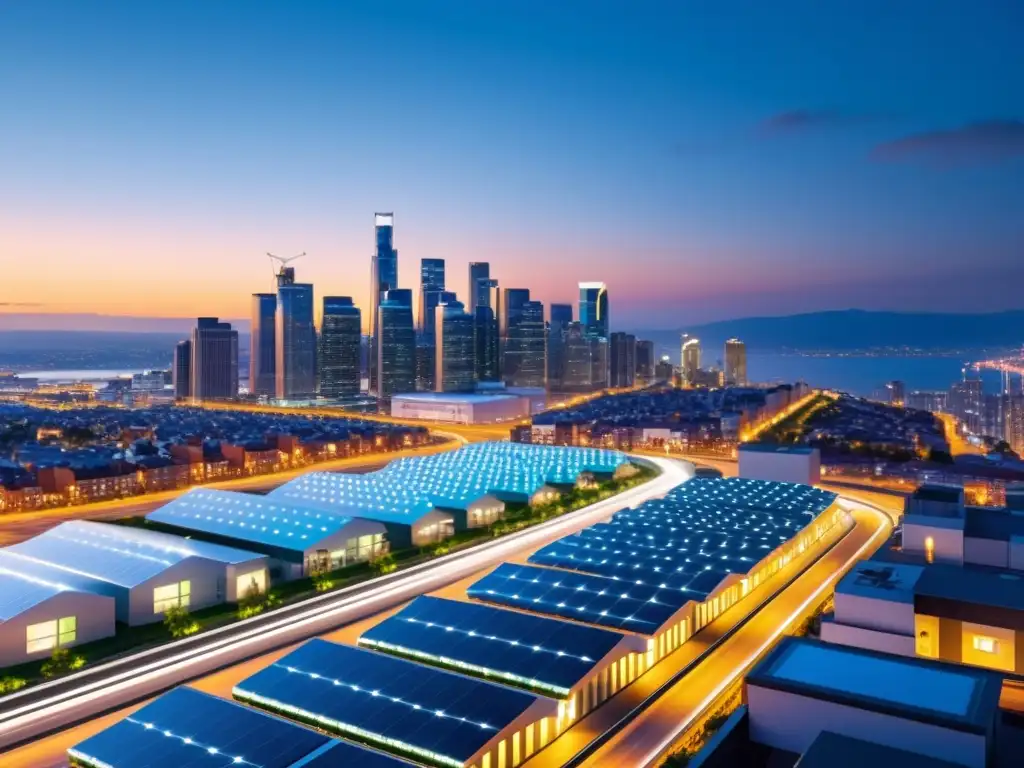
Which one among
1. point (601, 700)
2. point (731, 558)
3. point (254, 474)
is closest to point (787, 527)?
point (731, 558)

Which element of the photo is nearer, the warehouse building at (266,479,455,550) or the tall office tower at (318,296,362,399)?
the warehouse building at (266,479,455,550)

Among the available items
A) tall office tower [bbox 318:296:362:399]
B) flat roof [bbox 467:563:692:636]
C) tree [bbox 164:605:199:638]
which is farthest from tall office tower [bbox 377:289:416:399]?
flat roof [bbox 467:563:692:636]

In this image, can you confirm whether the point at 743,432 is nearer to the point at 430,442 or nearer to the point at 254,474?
the point at 430,442

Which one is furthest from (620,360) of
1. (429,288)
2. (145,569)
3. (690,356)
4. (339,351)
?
(145,569)

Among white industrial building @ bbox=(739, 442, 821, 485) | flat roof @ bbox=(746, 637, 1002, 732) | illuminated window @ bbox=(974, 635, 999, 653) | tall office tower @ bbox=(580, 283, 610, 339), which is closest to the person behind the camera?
flat roof @ bbox=(746, 637, 1002, 732)

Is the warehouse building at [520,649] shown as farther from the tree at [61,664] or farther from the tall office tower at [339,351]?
the tall office tower at [339,351]

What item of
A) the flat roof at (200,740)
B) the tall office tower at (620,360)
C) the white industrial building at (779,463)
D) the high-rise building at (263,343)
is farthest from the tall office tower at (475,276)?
the flat roof at (200,740)

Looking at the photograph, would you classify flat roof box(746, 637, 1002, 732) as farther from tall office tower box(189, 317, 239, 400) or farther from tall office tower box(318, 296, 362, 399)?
tall office tower box(189, 317, 239, 400)
